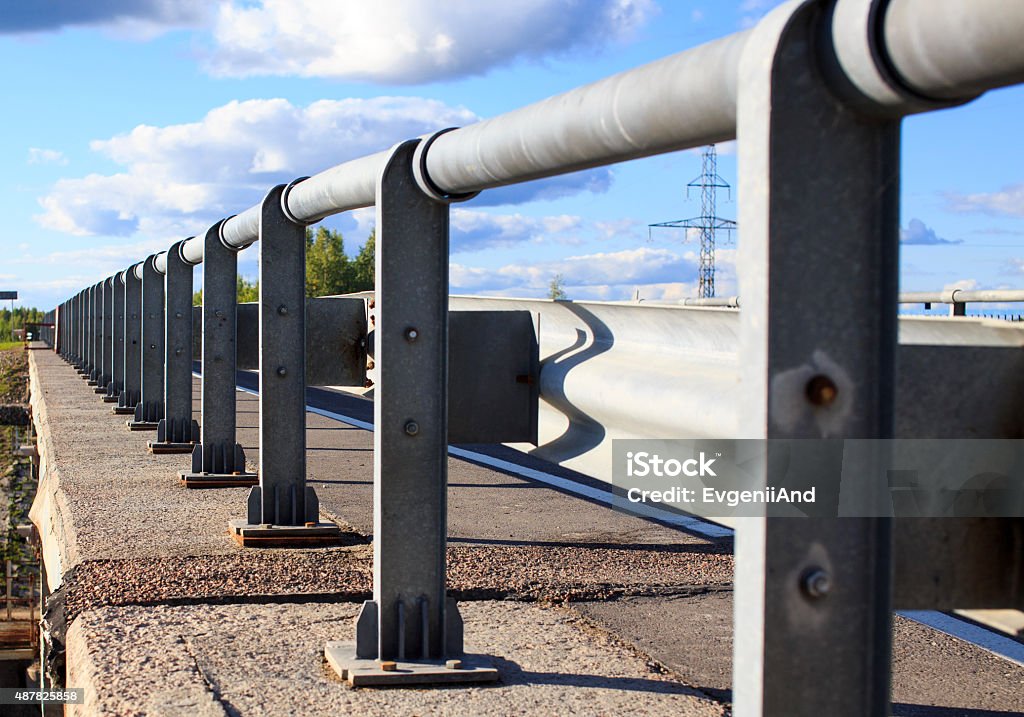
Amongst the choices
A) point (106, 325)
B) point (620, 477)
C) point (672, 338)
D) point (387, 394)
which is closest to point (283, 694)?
point (387, 394)

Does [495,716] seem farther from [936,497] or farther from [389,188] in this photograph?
[936,497]

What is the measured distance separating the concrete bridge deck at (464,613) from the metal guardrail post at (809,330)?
2.17 meters

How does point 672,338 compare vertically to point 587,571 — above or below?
above

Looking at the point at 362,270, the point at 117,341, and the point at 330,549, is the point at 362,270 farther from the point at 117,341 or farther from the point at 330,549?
the point at 330,549

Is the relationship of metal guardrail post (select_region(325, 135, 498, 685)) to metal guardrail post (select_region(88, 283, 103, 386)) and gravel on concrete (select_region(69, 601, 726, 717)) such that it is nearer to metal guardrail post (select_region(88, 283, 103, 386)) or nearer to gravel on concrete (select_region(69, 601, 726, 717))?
gravel on concrete (select_region(69, 601, 726, 717))

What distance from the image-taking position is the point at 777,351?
1.65m

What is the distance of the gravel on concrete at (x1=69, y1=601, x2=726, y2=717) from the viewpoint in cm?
383

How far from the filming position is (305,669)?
4.19 meters

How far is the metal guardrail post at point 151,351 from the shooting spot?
488 inches

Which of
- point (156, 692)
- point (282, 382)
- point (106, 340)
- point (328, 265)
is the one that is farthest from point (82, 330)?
point (328, 265)

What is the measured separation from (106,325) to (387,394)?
16.7 meters

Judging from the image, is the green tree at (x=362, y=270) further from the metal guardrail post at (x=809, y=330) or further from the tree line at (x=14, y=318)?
the metal guardrail post at (x=809, y=330)

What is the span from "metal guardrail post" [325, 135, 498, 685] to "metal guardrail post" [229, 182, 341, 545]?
2.18 m

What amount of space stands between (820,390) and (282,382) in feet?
16.5
